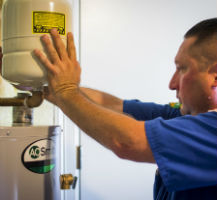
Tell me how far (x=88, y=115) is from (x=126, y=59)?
0.94 meters

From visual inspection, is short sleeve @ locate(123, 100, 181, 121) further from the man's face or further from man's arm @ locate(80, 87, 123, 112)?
the man's face

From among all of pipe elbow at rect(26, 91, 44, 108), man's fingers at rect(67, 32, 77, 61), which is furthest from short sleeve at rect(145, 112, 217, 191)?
pipe elbow at rect(26, 91, 44, 108)

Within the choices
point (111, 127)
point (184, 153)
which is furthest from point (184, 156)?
point (111, 127)

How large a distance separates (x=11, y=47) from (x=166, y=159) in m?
0.43

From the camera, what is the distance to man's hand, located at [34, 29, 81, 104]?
1.81 ft

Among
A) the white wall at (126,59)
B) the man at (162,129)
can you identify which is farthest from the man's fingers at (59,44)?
the white wall at (126,59)

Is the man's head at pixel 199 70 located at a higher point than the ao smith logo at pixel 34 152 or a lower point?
higher

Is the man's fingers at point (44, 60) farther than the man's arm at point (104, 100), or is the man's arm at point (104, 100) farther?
the man's arm at point (104, 100)

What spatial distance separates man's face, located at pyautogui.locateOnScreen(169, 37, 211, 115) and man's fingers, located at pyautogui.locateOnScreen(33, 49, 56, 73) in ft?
1.13

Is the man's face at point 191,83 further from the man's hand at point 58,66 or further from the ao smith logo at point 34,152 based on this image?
the ao smith logo at point 34,152

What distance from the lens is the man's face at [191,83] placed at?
0.64 meters

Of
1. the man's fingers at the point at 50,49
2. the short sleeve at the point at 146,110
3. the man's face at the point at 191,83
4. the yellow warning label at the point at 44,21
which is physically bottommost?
the short sleeve at the point at 146,110

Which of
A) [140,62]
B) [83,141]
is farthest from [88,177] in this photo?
[140,62]

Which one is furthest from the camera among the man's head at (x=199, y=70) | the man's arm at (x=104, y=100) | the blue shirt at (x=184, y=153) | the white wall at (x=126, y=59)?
the white wall at (x=126, y=59)
